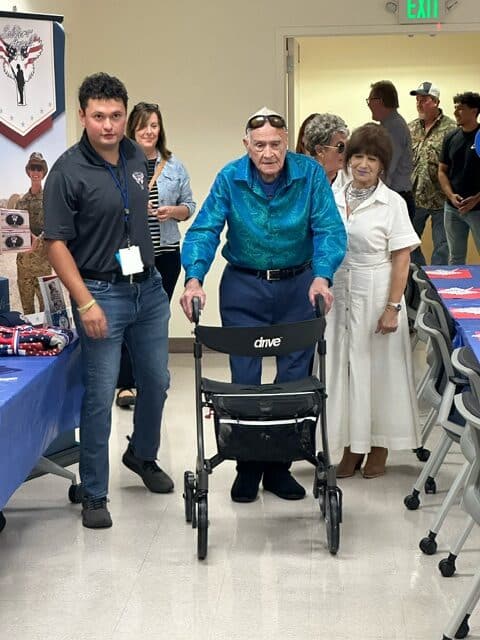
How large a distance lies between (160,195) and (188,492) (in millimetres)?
2131

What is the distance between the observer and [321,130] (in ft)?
18.2

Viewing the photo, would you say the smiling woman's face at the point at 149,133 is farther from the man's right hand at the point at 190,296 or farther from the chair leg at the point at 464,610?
the chair leg at the point at 464,610

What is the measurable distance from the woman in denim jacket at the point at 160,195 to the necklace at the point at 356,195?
1.21 m

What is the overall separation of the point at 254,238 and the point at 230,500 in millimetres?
1137

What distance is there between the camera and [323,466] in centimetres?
422

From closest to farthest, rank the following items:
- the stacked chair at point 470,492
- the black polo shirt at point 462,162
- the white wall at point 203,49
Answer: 1. the stacked chair at point 470,492
2. the white wall at point 203,49
3. the black polo shirt at point 462,162

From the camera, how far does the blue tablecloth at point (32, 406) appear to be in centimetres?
366

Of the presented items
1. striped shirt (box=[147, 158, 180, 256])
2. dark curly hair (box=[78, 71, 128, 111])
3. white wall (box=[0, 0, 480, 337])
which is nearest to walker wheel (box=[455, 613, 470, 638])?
dark curly hair (box=[78, 71, 128, 111])

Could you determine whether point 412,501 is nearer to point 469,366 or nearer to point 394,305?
point 394,305

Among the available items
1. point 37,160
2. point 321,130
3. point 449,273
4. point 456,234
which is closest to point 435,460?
point 449,273

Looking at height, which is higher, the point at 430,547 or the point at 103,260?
the point at 103,260

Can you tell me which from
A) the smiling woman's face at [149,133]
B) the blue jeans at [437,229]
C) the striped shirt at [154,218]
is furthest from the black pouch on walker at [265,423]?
the blue jeans at [437,229]

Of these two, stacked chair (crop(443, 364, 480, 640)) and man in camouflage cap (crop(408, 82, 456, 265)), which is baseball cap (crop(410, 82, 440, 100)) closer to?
man in camouflage cap (crop(408, 82, 456, 265))

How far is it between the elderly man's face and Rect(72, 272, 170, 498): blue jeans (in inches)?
24.8
